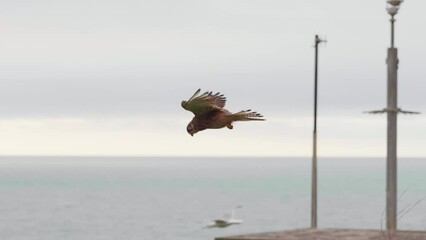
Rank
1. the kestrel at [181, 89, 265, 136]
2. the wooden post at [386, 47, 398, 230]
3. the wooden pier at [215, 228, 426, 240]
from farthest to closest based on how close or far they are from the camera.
→ the wooden post at [386, 47, 398, 230] < the wooden pier at [215, 228, 426, 240] < the kestrel at [181, 89, 265, 136]

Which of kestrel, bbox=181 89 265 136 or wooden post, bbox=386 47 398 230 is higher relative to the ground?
wooden post, bbox=386 47 398 230

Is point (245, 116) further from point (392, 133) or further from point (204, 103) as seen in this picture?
Result: point (392, 133)

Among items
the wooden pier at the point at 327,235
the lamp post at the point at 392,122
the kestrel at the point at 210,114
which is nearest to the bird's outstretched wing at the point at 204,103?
the kestrel at the point at 210,114

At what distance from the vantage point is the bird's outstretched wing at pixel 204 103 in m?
10.5

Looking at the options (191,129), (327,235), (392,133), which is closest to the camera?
(191,129)

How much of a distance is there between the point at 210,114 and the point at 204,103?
108 mm

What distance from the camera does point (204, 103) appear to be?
34.5 feet

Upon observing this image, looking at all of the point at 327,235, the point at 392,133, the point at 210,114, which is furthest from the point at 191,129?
the point at 392,133

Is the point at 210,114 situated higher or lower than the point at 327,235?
lower

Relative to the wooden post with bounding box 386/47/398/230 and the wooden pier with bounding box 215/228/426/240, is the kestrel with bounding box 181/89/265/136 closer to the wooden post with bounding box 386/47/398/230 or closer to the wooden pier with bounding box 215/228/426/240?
the wooden pier with bounding box 215/228/426/240

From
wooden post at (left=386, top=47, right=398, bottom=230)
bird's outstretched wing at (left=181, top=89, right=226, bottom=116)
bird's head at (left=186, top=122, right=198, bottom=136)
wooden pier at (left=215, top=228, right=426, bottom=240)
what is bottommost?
bird's head at (left=186, top=122, right=198, bottom=136)

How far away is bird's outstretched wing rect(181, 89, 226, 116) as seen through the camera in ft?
34.4

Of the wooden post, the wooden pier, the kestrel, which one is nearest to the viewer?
the kestrel

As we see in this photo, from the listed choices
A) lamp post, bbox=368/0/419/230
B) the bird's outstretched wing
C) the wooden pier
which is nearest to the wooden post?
lamp post, bbox=368/0/419/230
